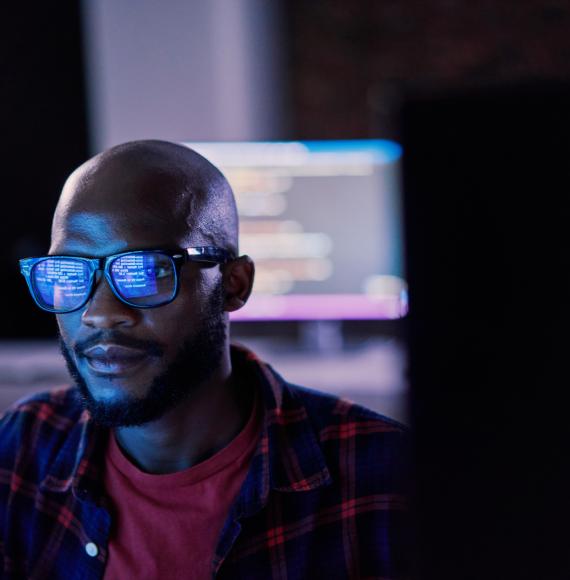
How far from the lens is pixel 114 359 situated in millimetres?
982

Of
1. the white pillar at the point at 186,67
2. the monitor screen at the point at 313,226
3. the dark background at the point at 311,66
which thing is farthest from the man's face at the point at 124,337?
the white pillar at the point at 186,67

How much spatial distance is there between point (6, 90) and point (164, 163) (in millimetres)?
2031

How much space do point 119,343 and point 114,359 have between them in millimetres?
27

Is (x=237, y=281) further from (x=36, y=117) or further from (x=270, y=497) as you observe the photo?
(x=36, y=117)

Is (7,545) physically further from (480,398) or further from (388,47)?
(388,47)

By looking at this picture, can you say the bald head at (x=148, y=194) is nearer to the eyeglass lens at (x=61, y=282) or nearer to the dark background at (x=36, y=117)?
the eyeglass lens at (x=61, y=282)

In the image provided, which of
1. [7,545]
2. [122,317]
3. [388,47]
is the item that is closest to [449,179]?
[122,317]

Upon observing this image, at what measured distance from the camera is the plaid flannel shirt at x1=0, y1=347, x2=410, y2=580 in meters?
0.97

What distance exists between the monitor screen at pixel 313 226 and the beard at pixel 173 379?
1.27 meters

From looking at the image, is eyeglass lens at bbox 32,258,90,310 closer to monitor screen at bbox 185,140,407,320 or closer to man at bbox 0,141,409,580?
man at bbox 0,141,409,580

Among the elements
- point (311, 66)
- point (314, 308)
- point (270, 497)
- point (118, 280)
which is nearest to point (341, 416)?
point (270, 497)

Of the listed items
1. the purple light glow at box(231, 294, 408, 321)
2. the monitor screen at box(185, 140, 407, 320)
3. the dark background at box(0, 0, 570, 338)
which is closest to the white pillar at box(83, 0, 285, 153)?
the dark background at box(0, 0, 570, 338)

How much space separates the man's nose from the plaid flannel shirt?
0.22 metres

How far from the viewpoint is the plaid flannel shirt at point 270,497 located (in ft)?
3.19
